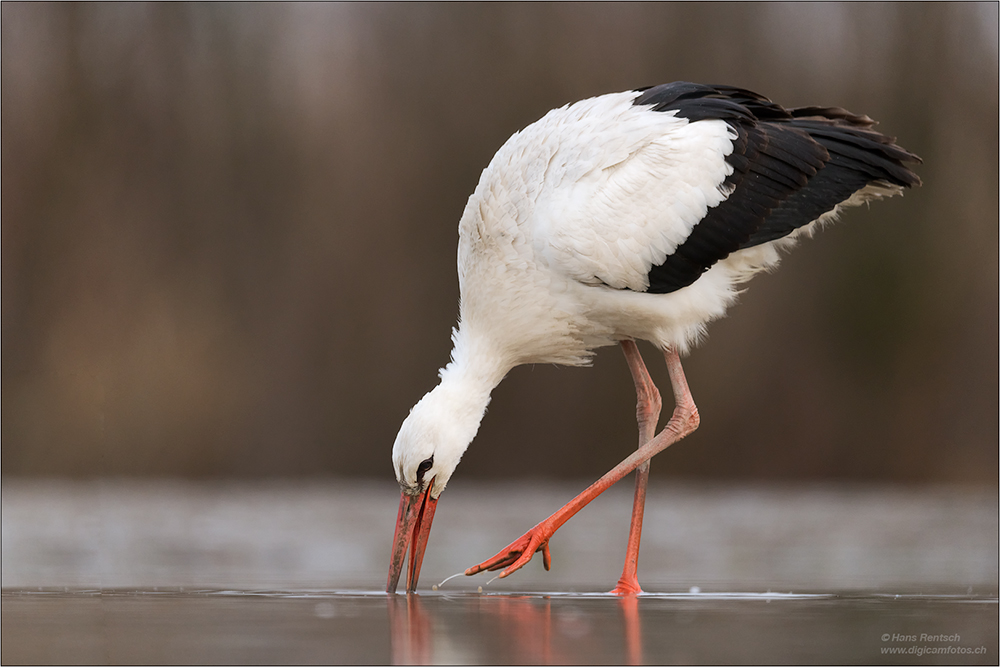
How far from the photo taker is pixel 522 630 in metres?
4.85

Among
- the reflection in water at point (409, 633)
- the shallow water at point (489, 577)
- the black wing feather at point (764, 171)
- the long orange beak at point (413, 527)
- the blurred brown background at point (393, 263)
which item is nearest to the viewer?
the reflection in water at point (409, 633)

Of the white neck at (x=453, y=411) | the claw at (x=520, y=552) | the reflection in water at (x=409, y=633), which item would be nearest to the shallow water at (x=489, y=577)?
the reflection in water at (x=409, y=633)

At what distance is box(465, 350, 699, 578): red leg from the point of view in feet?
22.3

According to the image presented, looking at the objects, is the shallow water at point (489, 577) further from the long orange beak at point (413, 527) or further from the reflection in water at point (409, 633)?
the long orange beak at point (413, 527)

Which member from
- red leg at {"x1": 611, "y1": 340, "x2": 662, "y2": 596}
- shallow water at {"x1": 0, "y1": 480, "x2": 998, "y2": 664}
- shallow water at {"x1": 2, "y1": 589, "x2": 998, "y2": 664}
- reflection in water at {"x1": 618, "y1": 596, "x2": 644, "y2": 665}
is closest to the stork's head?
shallow water at {"x1": 0, "y1": 480, "x2": 998, "y2": 664}

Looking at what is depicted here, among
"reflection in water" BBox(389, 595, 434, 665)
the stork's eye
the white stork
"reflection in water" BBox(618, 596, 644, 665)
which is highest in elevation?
the white stork

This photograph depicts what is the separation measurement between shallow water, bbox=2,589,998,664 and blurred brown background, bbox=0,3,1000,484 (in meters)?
8.25

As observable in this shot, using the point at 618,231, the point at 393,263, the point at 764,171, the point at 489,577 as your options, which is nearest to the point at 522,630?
the point at 618,231

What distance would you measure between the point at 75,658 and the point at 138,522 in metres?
7.43

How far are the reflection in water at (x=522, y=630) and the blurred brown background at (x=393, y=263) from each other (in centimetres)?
863

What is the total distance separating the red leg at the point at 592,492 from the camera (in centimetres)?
679

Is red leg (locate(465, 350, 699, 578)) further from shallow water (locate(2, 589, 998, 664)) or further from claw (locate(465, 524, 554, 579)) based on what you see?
shallow water (locate(2, 589, 998, 664))

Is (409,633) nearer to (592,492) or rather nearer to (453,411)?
(453,411)

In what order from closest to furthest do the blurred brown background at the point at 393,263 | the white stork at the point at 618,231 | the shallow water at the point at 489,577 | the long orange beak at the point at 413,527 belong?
the shallow water at the point at 489,577 < the long orange beak at the point at 413,527 < the white stork at the point at 618,231 < the blurred brown background at the point at 393,263
